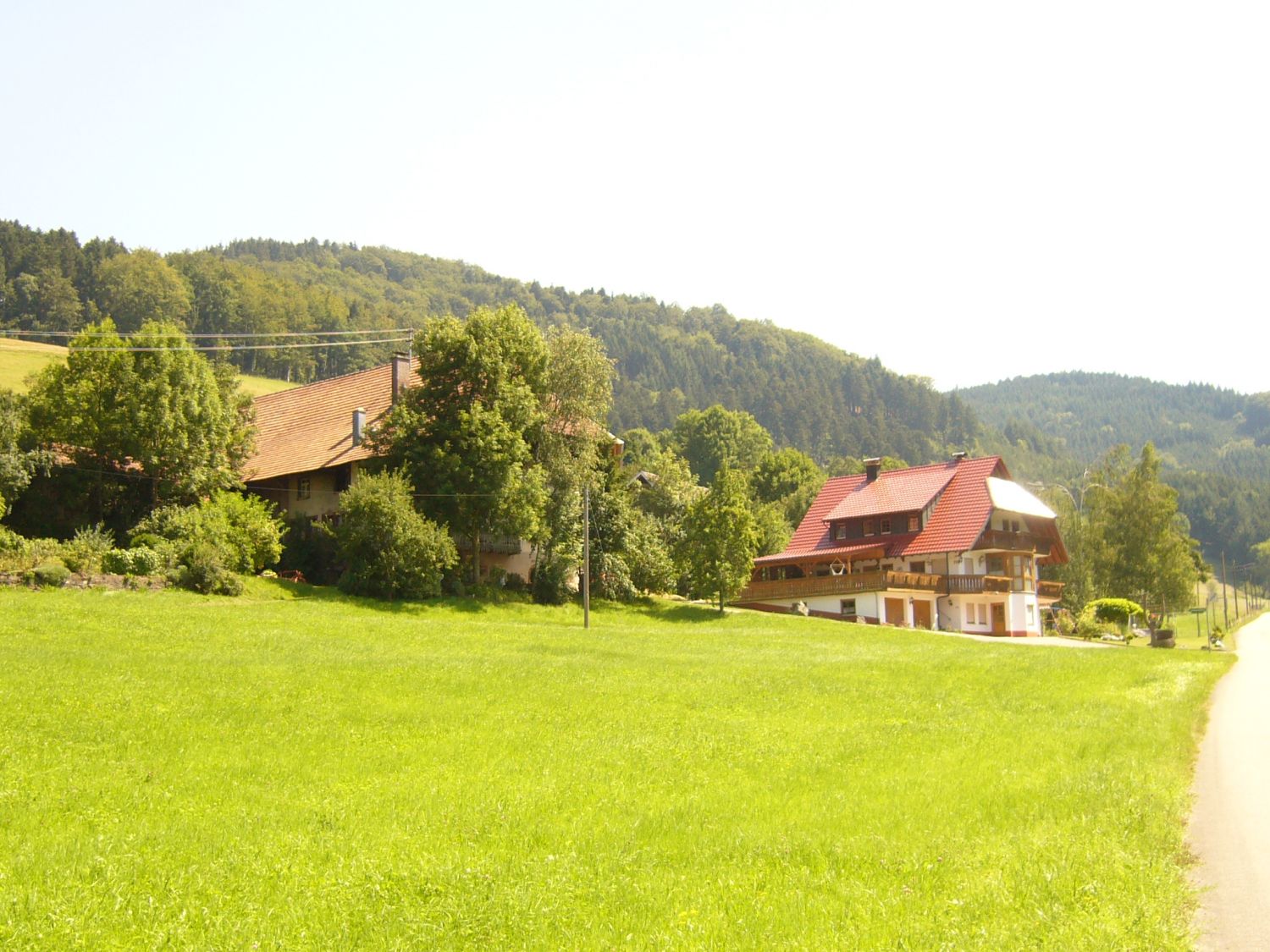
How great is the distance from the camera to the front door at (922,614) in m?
66.2

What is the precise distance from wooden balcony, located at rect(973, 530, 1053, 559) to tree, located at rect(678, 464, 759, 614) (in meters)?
18.5

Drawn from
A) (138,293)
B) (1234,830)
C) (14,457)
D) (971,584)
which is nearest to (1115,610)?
(971,584)

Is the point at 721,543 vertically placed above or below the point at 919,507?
below

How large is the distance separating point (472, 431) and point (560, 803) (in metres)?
36.5

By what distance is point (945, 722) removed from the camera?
73.5 feet

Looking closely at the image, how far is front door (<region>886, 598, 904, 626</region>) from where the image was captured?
65062mm

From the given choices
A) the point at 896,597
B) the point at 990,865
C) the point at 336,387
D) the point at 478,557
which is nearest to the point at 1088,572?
the point at 896,597

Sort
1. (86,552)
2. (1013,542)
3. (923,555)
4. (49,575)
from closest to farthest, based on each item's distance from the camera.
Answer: (49,575) < (86,552) < (923,555) < (1013,542)

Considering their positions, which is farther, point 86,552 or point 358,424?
point 358,424

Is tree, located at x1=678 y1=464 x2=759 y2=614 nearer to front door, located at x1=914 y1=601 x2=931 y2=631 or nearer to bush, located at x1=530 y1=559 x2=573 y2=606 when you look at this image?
bush, located at x1=530 y1=559 x2=573 y2=606

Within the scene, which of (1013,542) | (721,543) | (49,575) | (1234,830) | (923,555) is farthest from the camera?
(1013,542)

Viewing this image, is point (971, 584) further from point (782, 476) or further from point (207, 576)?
point (782, 476)

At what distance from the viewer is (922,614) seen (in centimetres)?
6662

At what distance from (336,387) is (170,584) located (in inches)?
1017
